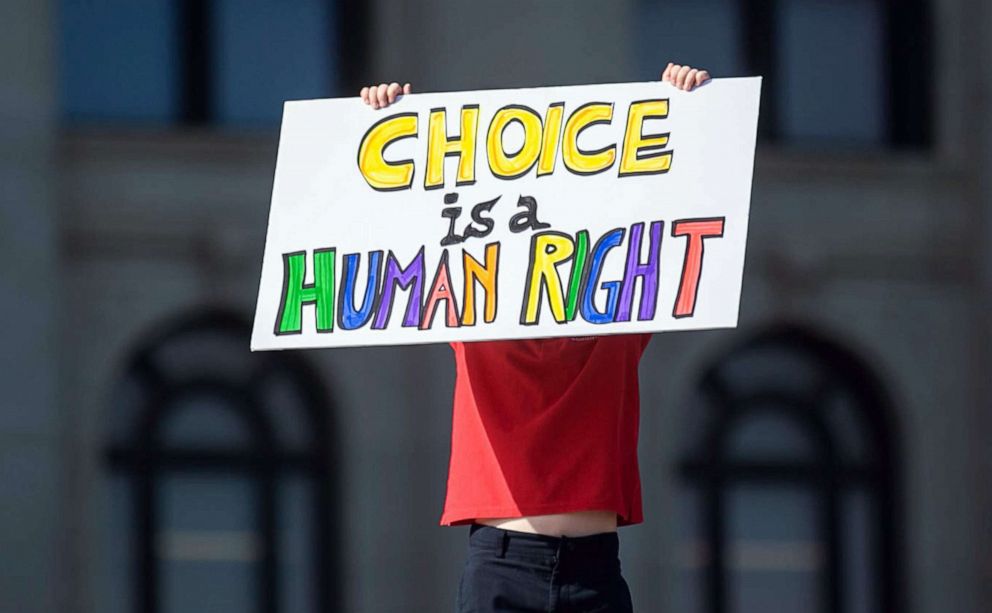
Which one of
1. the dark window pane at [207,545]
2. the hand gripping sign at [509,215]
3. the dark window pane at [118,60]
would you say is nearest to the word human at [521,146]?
the hand gripping sign at [509,215]

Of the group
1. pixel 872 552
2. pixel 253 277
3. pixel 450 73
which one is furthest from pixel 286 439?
pixel 872 552

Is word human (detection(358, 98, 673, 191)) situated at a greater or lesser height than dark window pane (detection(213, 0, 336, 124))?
lesser

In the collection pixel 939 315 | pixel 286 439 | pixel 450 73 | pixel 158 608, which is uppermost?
pixel 450 73

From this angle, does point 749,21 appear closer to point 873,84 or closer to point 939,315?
point 873,84

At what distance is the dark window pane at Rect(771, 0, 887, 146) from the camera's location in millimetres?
13023

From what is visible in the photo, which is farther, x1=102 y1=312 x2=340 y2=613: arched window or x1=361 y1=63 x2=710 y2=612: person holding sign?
x1=102 y1=312 x2=340 y2=613: arched window

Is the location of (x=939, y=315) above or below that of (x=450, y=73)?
below

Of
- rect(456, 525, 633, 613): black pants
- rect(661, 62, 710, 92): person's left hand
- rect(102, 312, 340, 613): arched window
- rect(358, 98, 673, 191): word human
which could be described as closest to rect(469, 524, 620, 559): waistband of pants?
rect(456, 525, 633, 613): black pants

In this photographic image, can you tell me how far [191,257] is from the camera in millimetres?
11703

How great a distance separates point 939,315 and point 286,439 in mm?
4089

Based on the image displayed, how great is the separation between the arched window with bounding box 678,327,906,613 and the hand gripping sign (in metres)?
7.96

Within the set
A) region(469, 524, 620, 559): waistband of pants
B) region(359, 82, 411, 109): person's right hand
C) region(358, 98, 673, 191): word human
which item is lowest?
region(469, 524, 620, 559): waistband of pants

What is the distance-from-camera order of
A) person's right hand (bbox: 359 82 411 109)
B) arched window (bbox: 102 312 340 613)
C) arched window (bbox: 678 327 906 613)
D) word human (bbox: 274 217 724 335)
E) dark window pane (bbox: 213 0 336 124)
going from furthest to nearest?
arched window (bbox: 678 327 906 613) → dark window pane (bbox: 213 0 336 124) → arched window (bbox: 102 312 340 613) → person's right hand (bbox: 359 82 411 109) → word human (bbox: 274 217 724 335)

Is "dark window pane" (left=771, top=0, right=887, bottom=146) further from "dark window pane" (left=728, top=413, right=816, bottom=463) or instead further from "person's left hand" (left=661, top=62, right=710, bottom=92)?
"person's left hand" (left=661, top=62, right=710, bottom=92)
